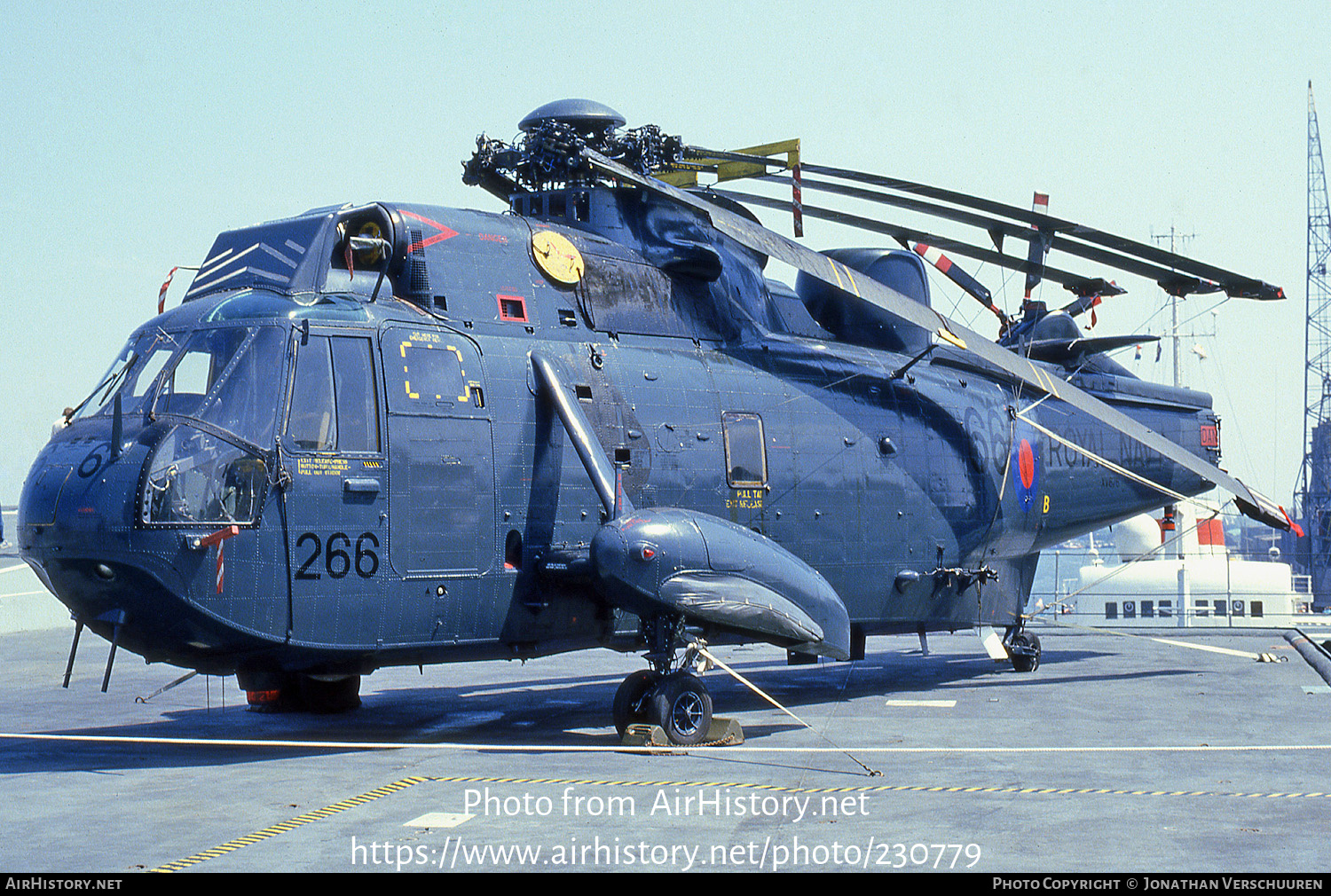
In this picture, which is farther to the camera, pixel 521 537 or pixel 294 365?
pixel 521 537

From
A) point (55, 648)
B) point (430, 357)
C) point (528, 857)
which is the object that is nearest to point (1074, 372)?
point (430, 357)

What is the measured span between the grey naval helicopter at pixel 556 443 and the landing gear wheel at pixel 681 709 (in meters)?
0.03

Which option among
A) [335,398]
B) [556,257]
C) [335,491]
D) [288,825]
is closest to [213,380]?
[335,398]

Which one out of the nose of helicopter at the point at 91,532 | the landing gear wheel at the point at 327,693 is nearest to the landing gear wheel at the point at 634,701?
the landing gear wheel at the point at 327,693

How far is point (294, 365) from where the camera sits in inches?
456

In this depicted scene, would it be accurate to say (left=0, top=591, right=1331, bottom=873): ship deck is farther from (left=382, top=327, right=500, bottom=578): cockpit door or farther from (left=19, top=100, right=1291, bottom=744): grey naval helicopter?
(left=382, top=327, right=500, bottom=578): cockpit door

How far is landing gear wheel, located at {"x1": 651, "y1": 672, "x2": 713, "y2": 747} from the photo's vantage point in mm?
12453

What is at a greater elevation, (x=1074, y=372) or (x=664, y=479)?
(x=1074, y=372)

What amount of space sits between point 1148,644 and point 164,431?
1977 cm

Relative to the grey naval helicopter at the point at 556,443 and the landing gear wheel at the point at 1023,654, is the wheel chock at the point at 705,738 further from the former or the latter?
the landing gear wheel at the point at 1023,654

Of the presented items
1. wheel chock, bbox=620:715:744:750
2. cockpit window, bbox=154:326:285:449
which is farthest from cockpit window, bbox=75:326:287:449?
wheel chock, bbox=620:715:744:750

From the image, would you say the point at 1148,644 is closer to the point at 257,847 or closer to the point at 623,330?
the point at 623,330

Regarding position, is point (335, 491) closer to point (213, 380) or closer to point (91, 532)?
point (213, 380)

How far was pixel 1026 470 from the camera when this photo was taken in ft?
59.2
